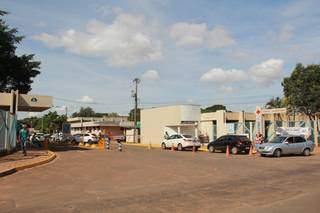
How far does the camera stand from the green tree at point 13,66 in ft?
154

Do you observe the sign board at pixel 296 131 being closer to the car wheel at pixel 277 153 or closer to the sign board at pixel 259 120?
the sign board at pixel 259 120

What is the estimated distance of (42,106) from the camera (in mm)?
38906

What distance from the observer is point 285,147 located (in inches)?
1179

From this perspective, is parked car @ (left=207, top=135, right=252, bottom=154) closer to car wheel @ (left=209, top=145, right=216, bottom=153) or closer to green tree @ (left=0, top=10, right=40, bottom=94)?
car wheel @ (left=209, top=145, right=216, bottom=153)

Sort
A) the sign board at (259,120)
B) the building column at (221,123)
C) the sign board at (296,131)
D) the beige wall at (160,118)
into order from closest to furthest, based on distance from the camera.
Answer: the sign board at (259,120)
the sign board at (296,131)
the building column at (221,123)
the beige wall at (160,118)

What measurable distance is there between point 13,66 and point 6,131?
23.7 meters

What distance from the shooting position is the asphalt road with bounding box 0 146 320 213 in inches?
407

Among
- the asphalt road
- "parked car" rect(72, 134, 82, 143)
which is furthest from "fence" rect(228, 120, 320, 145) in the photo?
the asphalt road

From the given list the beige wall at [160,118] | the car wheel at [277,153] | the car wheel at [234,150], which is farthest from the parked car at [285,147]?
the beige wall at [160,118]

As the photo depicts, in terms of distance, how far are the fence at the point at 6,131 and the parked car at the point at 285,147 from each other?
1637 cm

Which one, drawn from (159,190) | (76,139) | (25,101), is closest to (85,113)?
(76,139)

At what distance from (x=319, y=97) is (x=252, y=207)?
40.9 m

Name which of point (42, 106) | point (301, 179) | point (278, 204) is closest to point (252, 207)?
point (278, 204)

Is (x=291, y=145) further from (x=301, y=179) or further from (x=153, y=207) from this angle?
(x=153, y=207)
